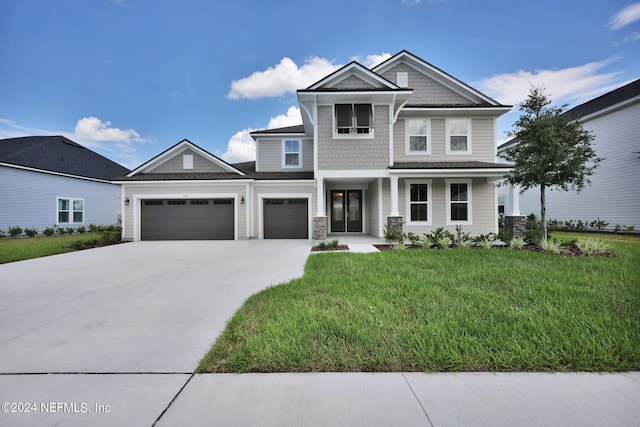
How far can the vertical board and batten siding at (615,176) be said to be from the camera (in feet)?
40.4

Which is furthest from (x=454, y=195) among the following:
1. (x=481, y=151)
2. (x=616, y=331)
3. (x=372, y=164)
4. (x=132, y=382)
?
(x=132, y=382)

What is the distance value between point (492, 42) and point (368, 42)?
6.33 metres

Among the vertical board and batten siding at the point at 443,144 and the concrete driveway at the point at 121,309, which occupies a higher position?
the vertical board and batten siding at the point at 443,144

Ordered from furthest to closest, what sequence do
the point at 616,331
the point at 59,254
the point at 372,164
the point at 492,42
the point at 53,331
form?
the point at 492,42 < the point at 372,164 < the point at 59,254 < the point at 53,331 < the point at 616,331

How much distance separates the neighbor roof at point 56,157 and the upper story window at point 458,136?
74.0ft

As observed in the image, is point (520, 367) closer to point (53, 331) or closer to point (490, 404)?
point (490, 404)

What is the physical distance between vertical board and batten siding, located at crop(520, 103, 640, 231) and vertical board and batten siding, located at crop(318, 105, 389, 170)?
36.5 feet

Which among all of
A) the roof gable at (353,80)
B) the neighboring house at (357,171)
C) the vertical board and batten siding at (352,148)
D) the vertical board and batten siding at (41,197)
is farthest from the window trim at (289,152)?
the vertical board and batten siding at (41,197)

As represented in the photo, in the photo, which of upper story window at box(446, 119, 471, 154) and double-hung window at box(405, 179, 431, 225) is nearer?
double-hung window at box(405, 179, 431, 225)

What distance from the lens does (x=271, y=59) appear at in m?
17.5

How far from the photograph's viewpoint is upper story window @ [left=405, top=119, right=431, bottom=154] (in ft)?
38.1

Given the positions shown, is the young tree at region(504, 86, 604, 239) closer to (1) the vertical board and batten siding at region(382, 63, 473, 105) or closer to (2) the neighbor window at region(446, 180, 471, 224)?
(2) the neighbor window at region(446, 180, 471, 224)

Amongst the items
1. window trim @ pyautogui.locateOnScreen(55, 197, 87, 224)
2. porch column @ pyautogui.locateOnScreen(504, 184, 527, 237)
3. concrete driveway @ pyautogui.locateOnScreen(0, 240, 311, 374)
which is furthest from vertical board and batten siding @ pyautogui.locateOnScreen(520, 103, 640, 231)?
window trim @ pyautogui.locateOnScreen(55, 197, 87, 224)

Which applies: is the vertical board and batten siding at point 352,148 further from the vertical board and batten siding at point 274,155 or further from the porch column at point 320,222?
the vertical board and batten siding at point 274,155
